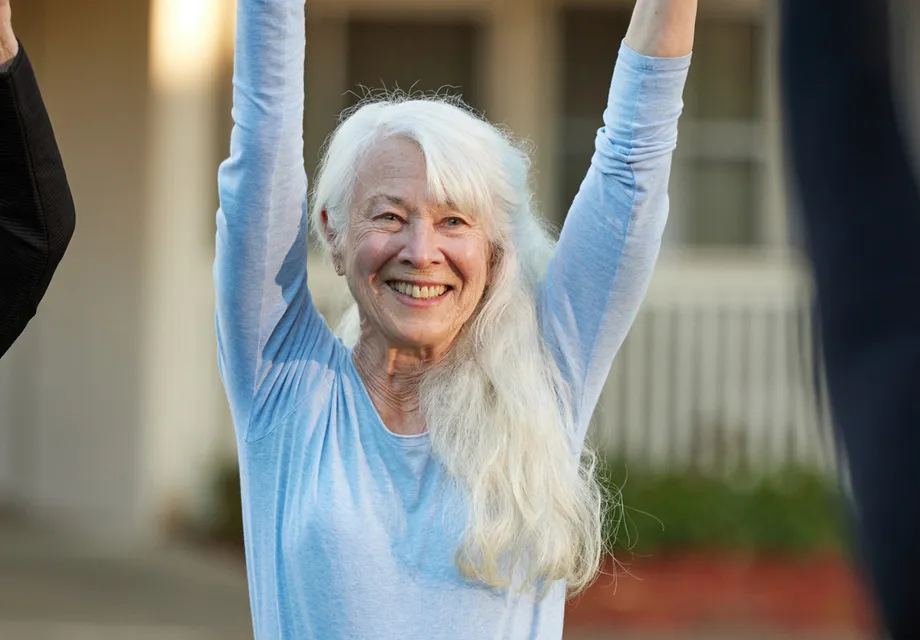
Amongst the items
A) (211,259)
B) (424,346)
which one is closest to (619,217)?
(424,346)

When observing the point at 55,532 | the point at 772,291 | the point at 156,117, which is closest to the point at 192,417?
the point at 55,532

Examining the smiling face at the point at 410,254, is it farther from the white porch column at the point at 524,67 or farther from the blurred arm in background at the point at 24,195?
the white porch column at the point at 524,67

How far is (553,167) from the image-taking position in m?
8.85

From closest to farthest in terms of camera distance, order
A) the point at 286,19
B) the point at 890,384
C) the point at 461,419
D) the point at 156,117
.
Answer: the point at 890,384
the point at 286,19
the point at 461,419
the point at 156,117

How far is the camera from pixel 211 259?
8609 millimetres

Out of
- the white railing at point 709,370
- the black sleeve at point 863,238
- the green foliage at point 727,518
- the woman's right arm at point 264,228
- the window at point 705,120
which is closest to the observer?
the black sleeve at point 863,238

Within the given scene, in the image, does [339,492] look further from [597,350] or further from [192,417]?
[192,417]

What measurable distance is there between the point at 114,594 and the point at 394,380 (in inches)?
217

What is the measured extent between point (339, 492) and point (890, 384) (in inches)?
52.6

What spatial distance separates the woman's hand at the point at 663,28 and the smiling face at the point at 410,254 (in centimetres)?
38

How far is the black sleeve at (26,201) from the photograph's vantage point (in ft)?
5.55

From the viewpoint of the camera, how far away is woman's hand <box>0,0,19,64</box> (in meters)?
1.66

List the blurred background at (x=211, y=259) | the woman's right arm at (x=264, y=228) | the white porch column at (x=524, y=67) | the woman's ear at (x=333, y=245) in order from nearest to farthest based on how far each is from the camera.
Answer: the woman's right arm at (x=264, y=228) → the woman's ear at (x=333, y=245) → the blurred background at (x=211, y=259) → the white porch column at (x=524, y=67)

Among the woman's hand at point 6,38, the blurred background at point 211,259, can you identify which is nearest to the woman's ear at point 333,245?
the woman's hand at point 6,38
